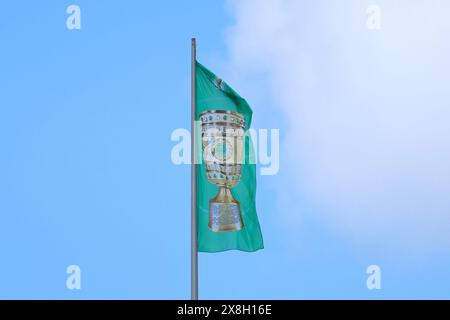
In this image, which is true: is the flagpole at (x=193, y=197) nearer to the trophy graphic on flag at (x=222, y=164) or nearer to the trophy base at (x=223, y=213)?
the trophy graphic on flag at (x=222, y=164)

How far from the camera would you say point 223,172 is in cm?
2478

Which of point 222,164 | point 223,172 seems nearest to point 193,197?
point 223,172

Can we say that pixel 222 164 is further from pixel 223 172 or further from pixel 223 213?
pixel 223 213

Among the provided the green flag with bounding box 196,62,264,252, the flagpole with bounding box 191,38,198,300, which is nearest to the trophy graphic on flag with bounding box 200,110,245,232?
the green flag with bounding box 196,62,264,252

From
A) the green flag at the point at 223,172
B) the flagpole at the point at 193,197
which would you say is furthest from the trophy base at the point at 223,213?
the flagpole at the point at 193,197

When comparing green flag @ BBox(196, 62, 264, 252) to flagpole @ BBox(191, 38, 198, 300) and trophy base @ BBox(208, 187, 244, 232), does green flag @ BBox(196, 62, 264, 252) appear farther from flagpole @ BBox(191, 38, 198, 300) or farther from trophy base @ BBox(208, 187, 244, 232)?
flagpole @ BBox(191, 38, 198, 300)

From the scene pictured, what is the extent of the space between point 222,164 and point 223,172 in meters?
0.24

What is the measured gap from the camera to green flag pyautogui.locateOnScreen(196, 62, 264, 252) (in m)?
24.6

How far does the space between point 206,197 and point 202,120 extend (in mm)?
2300

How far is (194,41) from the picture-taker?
25.4 m

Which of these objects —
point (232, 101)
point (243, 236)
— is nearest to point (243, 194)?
point (243, 236)

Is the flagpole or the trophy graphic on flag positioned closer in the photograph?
the flagpole
